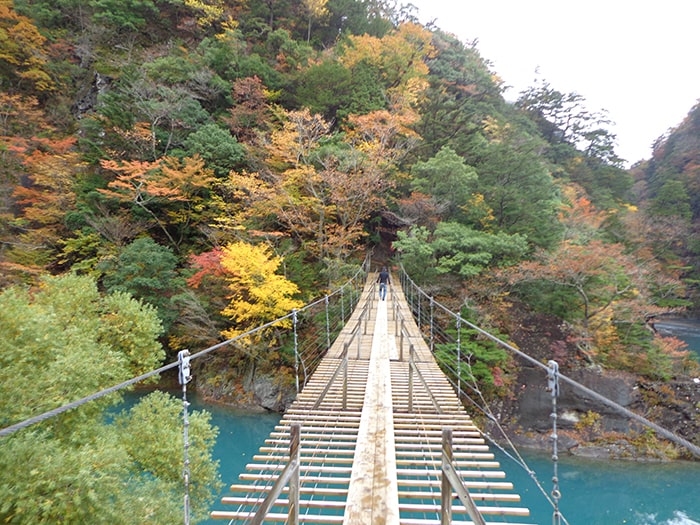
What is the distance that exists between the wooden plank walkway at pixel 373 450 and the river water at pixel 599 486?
4.61 m

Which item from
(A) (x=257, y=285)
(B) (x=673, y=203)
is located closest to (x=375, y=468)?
(A) (x=257, y=285)

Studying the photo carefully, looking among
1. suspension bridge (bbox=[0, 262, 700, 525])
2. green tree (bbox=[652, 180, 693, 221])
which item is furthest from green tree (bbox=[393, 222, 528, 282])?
green tree (bbox=[652, 180, 693, 221])

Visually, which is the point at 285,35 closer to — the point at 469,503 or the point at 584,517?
the point at 469,503

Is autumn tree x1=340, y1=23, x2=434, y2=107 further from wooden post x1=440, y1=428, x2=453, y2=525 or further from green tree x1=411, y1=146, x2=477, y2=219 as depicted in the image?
wooden post x1=440, y1=428, x2=453, y2=525

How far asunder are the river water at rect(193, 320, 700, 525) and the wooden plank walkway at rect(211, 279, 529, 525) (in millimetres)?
4609

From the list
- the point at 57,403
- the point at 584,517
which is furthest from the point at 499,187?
the point at 57,403

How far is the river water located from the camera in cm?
619

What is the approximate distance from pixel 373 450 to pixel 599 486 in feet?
23.9

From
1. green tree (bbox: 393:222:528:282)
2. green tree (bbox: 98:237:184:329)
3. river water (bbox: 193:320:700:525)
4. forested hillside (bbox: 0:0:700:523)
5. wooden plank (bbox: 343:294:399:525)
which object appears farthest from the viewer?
green tree (bbox: 98:237:184:329)

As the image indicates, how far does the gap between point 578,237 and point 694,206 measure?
39.5ft

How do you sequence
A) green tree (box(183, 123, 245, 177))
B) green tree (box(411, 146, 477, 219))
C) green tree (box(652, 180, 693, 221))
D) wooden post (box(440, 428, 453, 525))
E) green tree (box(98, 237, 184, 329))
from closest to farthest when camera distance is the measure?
wooden post (box(440, 428, 453, 525)), green tree (box(411, 146, 477, 219)), green tree (box(98, 237, 184, 329)), green tree (box(183, 123, 245, 177)), green tree (box(652, 180, 693, 221))

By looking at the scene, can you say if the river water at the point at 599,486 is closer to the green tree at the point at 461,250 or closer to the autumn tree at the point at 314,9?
the green tree at the point at 461,250

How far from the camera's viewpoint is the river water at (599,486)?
6188 mm

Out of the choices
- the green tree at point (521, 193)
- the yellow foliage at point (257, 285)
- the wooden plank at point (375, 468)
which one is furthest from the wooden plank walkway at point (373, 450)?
the green tree at point (521, 193)
